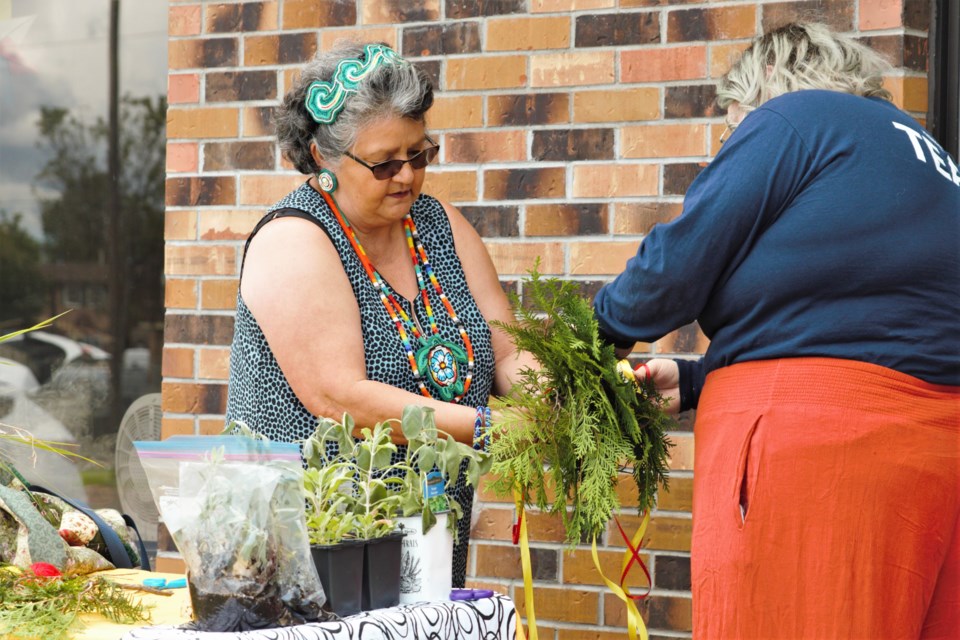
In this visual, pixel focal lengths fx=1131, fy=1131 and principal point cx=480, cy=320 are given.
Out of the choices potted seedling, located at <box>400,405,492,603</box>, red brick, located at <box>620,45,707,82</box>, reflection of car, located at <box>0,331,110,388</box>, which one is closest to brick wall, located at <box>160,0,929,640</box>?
red brick, located at <box>620,45,707,82</box>

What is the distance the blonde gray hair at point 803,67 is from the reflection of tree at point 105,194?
9.63 feet

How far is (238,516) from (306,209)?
3.72 ft

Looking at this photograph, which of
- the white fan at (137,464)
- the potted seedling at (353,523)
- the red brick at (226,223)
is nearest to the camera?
the potted seedling at (353,523)

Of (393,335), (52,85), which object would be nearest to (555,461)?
(393,335)

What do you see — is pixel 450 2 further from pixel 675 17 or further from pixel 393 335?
pixel 393 335

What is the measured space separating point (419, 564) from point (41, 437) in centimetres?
319

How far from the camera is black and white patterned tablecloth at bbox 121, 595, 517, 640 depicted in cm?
170

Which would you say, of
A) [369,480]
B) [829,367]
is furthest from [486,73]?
[369,480]

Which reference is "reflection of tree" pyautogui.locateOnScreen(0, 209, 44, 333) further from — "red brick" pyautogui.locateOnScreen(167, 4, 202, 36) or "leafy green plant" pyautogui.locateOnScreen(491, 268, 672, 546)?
"leafy green plant" pyautogui.locateOnScreen(491, 268, 672, 546)

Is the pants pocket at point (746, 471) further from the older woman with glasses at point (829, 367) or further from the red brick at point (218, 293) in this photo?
the red brick at point (218, 293)

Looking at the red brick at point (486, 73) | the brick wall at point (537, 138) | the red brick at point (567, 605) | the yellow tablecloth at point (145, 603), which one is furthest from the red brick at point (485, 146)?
the yellow tablecloth at point (145, 603)

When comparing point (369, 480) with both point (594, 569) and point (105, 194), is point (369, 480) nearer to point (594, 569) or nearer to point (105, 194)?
point (594, 569)

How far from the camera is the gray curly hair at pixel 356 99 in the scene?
2.64m

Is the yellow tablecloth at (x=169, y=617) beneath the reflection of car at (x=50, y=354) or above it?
beneath
